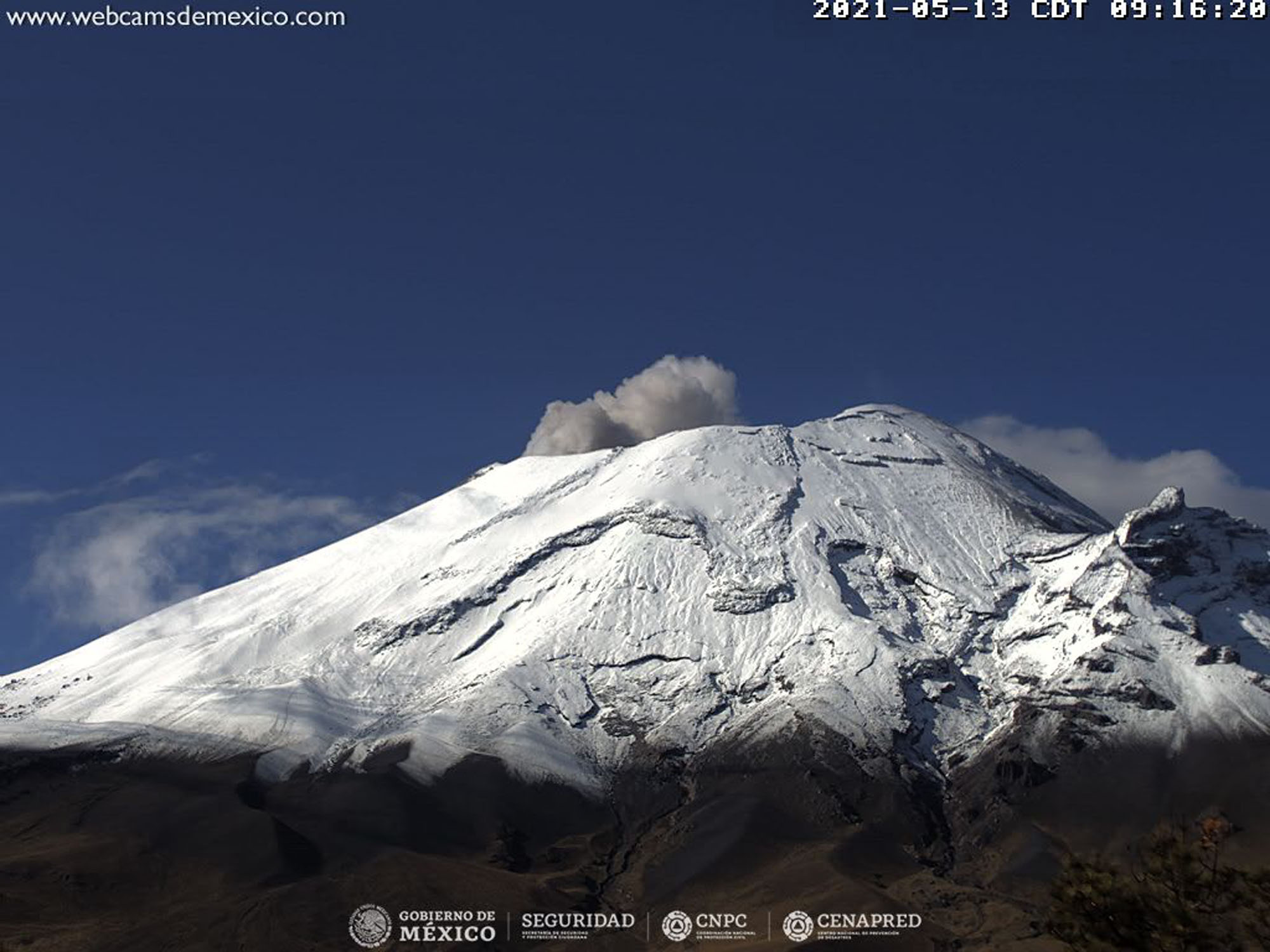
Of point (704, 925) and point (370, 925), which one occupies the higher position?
point (370, 925)

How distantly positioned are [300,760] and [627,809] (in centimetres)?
4687

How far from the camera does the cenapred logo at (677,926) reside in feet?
481

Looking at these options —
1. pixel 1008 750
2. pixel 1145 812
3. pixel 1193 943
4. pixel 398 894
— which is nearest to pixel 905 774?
pixel 1008 750

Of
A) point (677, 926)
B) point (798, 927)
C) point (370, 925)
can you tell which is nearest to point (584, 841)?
point (677, 926)

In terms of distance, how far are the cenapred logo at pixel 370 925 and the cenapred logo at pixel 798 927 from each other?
136ft

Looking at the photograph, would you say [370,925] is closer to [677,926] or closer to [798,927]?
[677,926]

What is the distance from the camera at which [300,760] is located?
637 ft

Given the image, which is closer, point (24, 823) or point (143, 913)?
point (143, 913)

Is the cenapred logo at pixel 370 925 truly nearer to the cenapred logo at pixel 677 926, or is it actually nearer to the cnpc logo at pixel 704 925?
the cenapred logo at pixel 677 926

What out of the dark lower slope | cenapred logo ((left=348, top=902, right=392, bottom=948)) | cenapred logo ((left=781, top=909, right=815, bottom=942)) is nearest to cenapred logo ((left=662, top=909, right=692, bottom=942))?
the dark lower slope

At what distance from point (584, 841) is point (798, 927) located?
4422 cm

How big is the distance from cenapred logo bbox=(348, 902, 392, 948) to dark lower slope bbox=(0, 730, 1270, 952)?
1378mm

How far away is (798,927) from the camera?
14200cm

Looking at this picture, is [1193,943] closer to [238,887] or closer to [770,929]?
[770,929]
